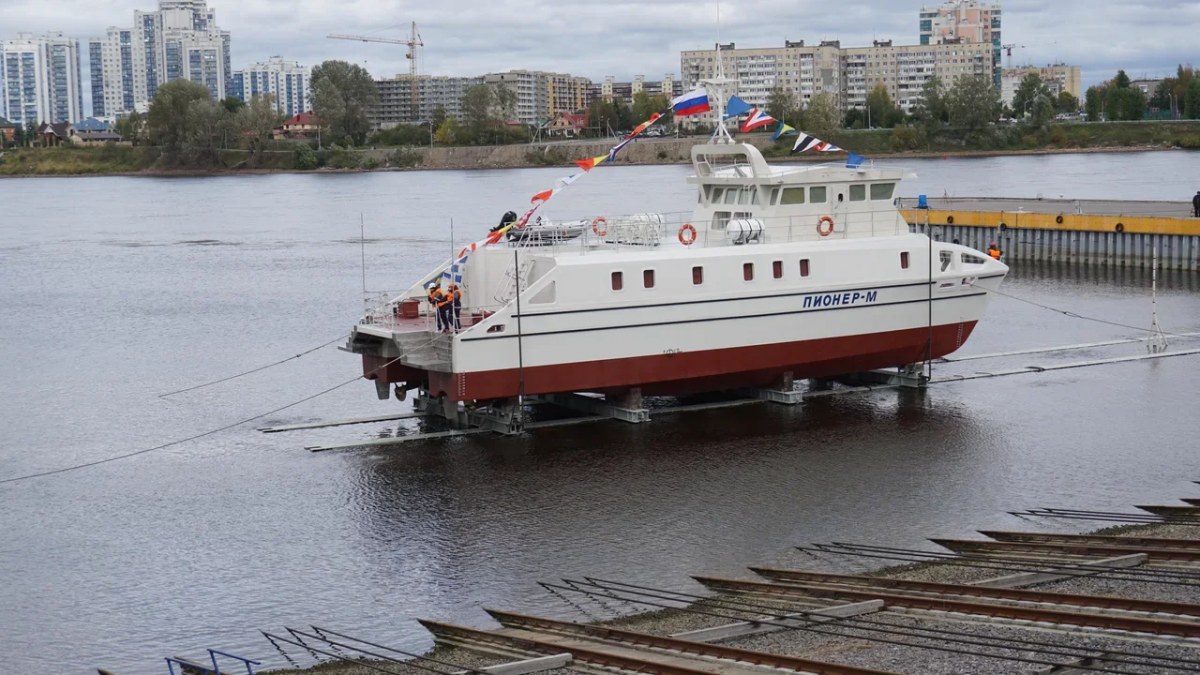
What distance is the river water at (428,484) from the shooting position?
17.8 metres

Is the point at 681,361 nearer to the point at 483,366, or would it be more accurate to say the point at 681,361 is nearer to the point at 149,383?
A: the point at 483,366

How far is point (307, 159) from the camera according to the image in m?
154

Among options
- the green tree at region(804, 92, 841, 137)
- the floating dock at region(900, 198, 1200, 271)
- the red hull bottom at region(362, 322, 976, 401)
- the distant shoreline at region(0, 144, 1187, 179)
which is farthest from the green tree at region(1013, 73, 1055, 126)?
the red hull bottom at region(362, 322, 976, 401)

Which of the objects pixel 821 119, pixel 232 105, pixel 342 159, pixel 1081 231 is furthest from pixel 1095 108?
pixel 1081 231

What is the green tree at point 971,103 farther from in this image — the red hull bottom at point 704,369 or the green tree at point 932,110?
the red hull bottom at point 704,369

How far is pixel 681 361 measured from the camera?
26.1 meters

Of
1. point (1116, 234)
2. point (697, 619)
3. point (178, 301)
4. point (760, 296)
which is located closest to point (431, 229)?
point (178, 301)

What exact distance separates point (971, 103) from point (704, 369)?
129 m

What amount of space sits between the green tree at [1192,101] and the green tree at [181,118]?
110 metres

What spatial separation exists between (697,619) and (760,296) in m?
11.9

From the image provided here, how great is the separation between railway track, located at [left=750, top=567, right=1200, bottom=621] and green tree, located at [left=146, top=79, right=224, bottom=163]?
141941 millimetres

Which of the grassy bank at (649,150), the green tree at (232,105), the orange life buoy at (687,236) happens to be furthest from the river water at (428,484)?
the green tree at (232,105)

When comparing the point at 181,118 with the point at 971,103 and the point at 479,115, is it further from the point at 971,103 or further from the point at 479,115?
the point at 971,103

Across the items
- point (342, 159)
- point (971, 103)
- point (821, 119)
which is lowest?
point (342, 159)
